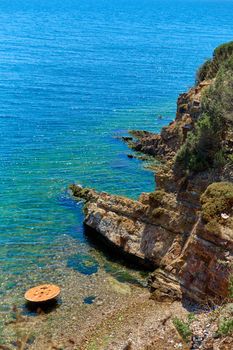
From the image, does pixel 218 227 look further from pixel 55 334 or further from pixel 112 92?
pixel 112 92

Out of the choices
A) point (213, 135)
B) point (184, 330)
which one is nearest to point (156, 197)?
point (213, 135)

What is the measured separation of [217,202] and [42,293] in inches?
552

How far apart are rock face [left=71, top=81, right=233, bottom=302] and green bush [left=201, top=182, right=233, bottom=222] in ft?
1.72

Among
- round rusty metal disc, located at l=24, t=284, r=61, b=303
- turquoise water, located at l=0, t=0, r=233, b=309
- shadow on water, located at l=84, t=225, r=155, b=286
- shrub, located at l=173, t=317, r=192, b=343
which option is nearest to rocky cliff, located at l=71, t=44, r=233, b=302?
shadow on water, located at l=84, t=225, r=155, b=286

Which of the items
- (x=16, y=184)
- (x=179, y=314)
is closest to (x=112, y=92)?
(x=16, y=184)

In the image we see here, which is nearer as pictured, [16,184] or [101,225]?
[101,225]

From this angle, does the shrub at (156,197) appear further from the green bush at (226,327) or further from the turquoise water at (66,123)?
the green bush at (226,327)

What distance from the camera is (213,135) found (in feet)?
125

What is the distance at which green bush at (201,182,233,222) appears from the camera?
30.9m

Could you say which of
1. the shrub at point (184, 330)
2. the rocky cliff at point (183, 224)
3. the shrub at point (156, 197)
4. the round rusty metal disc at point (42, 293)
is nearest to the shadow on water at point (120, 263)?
the rocky cliff at point (183, 224)

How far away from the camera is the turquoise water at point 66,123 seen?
43094 mm

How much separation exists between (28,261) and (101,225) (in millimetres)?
7349

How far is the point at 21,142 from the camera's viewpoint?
68250 mm

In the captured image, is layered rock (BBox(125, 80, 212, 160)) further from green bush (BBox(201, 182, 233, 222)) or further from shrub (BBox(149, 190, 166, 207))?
green bush (BBox(201, 182, 233, 222))
